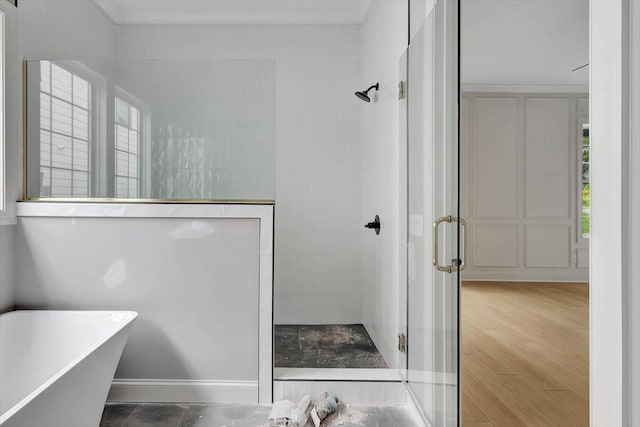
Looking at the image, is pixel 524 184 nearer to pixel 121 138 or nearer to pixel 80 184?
pixel 121 138

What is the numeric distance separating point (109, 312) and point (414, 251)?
1617 mm

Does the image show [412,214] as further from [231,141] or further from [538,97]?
[538,97]

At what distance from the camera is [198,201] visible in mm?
2406

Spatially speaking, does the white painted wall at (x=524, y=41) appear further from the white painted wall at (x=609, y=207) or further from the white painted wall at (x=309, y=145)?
the white painted wall at (x=609, y=207)

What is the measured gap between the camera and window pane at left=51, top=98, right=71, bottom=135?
2422mm

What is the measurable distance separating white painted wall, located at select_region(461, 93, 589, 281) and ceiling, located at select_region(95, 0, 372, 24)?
118 inches

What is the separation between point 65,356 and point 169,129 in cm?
128

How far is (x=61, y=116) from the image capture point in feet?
7.98

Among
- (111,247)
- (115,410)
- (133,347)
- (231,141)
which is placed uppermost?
(231,141)

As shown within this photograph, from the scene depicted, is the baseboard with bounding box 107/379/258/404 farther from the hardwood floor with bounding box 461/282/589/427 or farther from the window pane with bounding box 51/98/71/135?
the window pane with bounding box 51/98/71/135

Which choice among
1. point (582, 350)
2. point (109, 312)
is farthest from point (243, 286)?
point (582, 350)

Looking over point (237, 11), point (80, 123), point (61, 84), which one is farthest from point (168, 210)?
point (237, 11)

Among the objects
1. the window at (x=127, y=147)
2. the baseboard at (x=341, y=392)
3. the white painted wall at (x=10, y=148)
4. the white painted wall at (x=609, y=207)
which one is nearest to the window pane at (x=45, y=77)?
the white painted wall at (x=10, y=148)

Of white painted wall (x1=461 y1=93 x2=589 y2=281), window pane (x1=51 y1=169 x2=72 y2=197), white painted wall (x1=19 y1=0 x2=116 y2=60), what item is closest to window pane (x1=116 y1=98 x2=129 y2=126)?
window pane (x1=51 y1=169 x2=72 y2=197)
